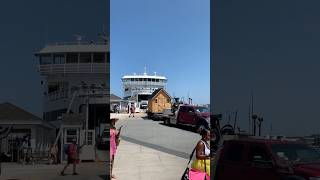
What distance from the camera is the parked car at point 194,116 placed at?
8.62 metres

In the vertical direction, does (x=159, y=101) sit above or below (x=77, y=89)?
below

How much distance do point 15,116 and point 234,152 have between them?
4390 mm

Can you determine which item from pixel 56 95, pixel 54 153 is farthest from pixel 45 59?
pixel 54 153

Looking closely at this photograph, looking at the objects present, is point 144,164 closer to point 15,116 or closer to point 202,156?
point 202,156

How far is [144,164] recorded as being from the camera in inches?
330

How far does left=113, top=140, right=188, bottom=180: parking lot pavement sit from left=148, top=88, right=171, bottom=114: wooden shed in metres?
0.65

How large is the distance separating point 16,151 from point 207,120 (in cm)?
492

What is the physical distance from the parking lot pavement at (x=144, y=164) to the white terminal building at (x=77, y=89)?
24.6 inches

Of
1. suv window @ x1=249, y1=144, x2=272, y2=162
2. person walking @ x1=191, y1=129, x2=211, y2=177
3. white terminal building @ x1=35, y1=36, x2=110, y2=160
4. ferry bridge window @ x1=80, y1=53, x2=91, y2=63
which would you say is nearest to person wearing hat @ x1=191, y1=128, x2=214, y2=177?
person walking @ x1=191, y1=129, x2=211, y2=177

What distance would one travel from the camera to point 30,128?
11336 mm

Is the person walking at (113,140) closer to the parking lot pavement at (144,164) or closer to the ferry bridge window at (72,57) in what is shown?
the parking lot pavement at (144,164)

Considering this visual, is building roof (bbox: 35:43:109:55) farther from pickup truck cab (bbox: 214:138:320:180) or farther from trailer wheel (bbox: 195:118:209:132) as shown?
pickup truck cab (bbox: 214:138:320:180)

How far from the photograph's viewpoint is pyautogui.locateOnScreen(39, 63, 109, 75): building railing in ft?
31.0

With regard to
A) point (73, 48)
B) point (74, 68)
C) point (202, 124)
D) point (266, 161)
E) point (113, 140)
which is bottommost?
point (266, 161)
